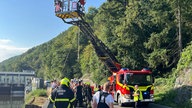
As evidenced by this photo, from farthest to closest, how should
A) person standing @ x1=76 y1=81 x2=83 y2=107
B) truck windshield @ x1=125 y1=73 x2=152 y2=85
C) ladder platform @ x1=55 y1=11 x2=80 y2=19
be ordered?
1. ladder platform @ x1=55 y1=11 x2=80 y2=19
2. truck windshield @ x1=125 y1=73 x2=152 y2=85
3. person standing @ x1=76 y1=81 x2=83 y2=107

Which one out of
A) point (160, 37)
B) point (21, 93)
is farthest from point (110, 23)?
point (21, 93)

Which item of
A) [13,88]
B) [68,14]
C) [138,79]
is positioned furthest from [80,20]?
[13,88]

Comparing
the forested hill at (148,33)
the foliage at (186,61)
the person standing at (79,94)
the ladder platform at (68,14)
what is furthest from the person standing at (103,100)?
the forested hill at (148,33)

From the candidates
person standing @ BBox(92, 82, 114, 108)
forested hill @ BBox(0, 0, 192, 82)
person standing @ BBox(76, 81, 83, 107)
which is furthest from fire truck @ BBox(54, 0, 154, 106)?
person standing @ BBox(92, 82, 114, 108)

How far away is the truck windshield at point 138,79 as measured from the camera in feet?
70.2

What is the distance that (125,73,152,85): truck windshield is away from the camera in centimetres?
2141

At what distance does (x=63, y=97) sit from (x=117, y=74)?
1529 cm

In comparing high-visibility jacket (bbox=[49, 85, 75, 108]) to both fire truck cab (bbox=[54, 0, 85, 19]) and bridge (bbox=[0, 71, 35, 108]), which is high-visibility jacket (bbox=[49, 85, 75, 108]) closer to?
fire truck cab (bbox=[54, 0, 85, 19])

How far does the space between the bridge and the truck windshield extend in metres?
73.8

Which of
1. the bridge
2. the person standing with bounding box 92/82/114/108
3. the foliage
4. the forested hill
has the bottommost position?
the bridge

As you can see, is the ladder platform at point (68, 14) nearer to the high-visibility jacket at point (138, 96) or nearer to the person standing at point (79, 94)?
the person standing at point (79, 94)

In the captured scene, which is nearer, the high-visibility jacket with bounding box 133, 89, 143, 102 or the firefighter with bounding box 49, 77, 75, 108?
the firefighter with bounding box 49, 77, 75, 108

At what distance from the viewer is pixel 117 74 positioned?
2319 centimetres

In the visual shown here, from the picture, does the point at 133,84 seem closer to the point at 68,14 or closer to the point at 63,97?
the point at 68,14
